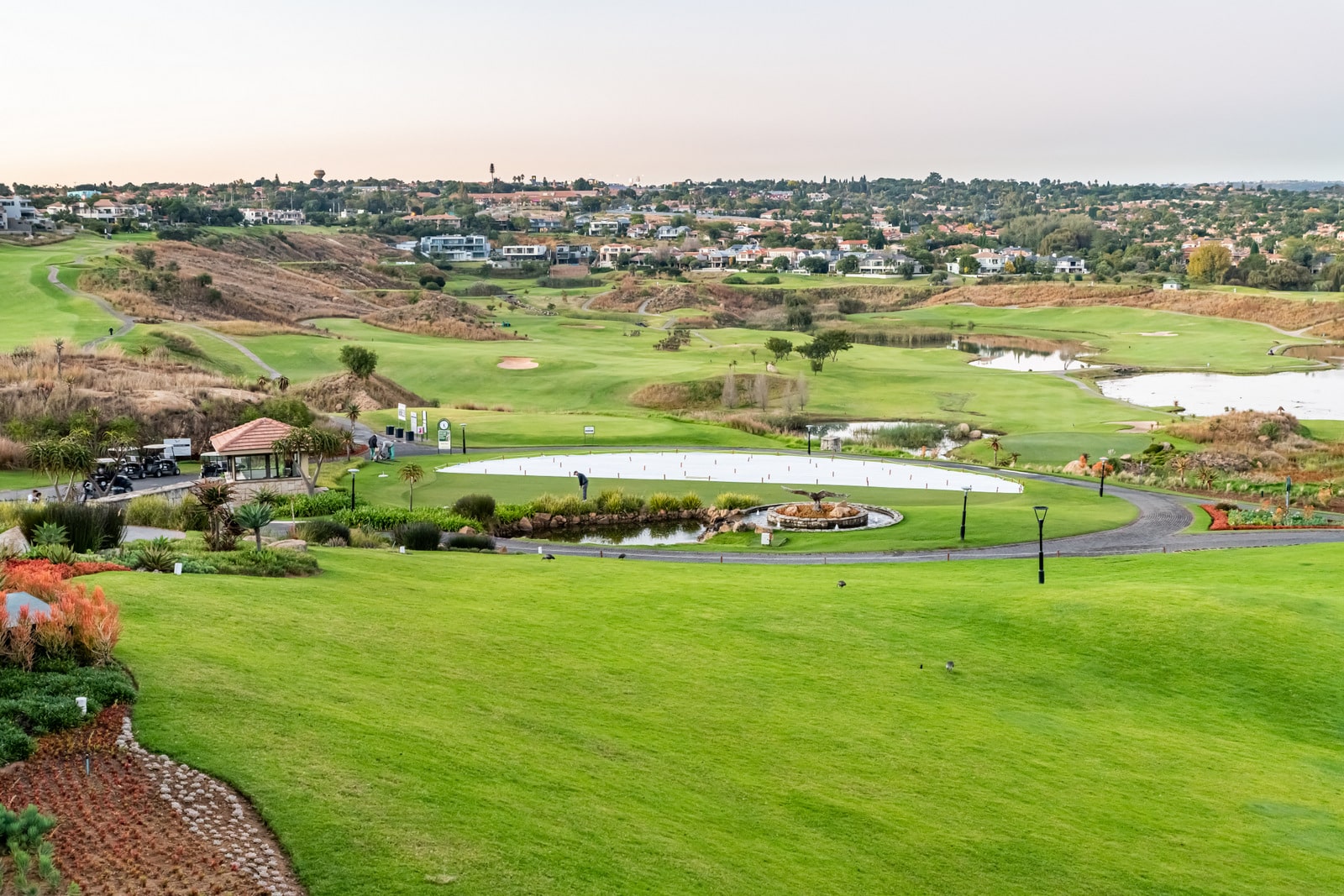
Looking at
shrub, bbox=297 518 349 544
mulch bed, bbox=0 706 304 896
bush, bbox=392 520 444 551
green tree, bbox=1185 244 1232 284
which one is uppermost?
green tree, bbox=1185 244 1232 284

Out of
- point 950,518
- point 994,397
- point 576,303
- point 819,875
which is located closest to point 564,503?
point 950,518

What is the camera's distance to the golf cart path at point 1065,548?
3697 centimetres

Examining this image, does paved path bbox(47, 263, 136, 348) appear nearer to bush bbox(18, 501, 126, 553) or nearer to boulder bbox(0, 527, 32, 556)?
bush bbox(18, 501, 126, 553)

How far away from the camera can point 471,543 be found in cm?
3797

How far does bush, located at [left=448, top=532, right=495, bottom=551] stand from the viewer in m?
37.8

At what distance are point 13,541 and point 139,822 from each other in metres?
17.9

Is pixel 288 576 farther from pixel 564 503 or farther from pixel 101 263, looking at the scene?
pixel 101 263

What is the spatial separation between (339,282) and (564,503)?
107 meters

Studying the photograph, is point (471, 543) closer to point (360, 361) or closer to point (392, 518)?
point (392, 518)

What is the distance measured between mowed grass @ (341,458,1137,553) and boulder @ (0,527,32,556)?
1947 centimetres

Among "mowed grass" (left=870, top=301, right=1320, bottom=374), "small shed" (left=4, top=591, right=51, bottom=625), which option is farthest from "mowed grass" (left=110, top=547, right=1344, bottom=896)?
"mowed grass" (left=870, top=301, right=1320, bottom=374)

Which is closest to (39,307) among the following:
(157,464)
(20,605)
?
(157,464)

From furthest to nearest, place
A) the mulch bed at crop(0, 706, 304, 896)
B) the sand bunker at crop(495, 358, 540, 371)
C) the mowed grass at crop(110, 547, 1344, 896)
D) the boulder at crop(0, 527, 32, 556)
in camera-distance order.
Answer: the sand bunker at crop(495, 358, 540, 371) → the boulder at crop(0, 527, 32, 556) → the mowed grass at crop(110, 547, 1344, 896) → the mulch bed at crop(0, 706, 304, 896)

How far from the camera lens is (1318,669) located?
23.8m
